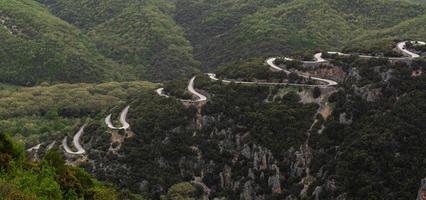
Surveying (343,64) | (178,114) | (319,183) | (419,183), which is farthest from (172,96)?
(419,183)

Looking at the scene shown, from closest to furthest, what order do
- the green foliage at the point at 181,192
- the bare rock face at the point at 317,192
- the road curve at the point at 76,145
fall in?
the bare rock face at the point at 317,192, the green foliage at the point at 181,192, the road curve at the point at 76,145

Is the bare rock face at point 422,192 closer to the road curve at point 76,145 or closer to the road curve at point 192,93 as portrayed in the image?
the road curve at point 192,93

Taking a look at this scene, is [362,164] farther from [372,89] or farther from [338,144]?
[372,89]

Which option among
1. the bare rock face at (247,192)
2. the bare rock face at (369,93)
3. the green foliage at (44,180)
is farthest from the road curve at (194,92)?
the green foliage at (44,180)

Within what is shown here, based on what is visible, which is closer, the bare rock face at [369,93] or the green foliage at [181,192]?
the green foliage at [181,192]

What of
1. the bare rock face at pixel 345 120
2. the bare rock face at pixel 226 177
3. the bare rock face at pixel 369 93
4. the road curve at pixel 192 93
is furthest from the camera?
the road curve at pixel 192 93

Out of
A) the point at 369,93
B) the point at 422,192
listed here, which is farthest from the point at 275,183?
the point at 422,192

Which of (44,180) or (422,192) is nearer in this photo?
(44,180)

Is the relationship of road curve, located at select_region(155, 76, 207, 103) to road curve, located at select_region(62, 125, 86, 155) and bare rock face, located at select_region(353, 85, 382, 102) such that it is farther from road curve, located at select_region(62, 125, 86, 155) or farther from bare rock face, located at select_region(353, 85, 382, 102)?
bare rock face, located at select_region(353, 85, 382, 102)

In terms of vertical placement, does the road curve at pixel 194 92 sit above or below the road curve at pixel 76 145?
above

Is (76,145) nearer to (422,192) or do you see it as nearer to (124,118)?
(124,118)

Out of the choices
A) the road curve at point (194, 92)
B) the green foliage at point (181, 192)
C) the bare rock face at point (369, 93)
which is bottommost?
the green foliage at point (181, 192)

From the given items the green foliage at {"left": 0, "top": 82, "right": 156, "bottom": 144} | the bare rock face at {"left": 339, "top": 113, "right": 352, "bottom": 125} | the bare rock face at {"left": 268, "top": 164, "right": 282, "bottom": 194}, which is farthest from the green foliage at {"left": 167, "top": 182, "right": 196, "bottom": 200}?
the green foliage at {"left": 0, "top": 82, "right": 156, "bottom": 144}
